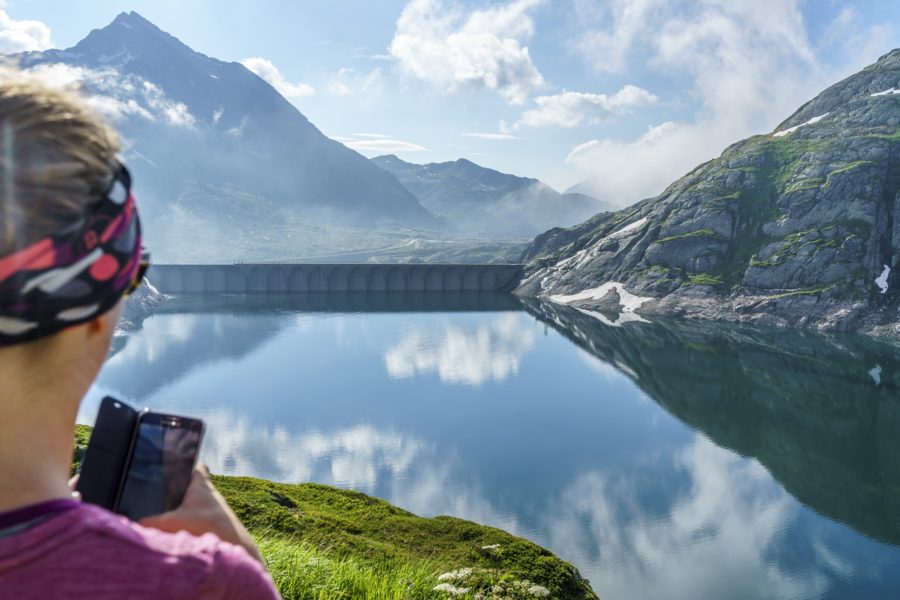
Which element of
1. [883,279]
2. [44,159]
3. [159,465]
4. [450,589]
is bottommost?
[450,589]

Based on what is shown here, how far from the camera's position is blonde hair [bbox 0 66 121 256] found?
1.57 metres

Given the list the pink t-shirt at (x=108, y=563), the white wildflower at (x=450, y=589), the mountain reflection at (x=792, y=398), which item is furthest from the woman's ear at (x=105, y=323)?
the mountain reflection at (x=792, y=398)

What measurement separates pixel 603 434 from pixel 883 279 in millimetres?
72124

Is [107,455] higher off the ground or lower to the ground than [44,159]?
lower

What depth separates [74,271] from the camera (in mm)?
1662

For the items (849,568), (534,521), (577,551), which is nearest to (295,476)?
(534,521)

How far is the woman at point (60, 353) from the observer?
57.5 inches

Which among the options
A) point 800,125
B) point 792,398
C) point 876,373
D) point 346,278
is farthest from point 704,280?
point 346,278

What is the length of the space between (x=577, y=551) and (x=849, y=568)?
12.8 m

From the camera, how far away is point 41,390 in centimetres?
169

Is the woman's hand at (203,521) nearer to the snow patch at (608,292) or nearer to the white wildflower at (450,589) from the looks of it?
the white wildflower at (450,589)

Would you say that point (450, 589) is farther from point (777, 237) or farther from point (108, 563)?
point (777, 237)

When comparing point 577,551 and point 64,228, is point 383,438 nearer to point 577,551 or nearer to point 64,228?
point 577,551

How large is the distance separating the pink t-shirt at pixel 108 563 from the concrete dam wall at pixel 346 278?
502ft
